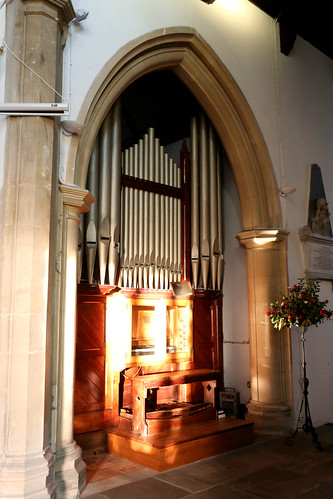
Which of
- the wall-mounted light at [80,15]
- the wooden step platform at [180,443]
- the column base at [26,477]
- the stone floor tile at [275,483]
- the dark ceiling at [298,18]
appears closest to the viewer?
the column base at [26,477]

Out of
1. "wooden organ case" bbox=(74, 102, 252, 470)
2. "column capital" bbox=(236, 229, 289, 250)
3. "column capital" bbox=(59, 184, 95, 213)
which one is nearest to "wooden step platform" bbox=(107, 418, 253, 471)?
"wooden organ case" bbox=(74, 102, 252, 470)

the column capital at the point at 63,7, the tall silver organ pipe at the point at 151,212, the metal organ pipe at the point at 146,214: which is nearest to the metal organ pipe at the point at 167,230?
the tall silver organ pipe at the point at 151,212

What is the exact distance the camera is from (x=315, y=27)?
7.65 metres

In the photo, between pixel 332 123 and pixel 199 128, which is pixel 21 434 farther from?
pixel 332 123

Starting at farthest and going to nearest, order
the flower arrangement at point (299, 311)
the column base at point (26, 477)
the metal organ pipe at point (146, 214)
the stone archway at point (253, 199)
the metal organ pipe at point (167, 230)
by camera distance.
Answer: the metal organ pipe at point (167, 230), the metal organ pipe at point (146, 214), the stone archway at point (253, 199), the flower arrangement at point (299, 311), the column base at point (26, 477)

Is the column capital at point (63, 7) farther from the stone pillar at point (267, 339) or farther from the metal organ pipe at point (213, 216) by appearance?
the stone pillar at point (267, 339)

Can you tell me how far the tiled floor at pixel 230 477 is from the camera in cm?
423

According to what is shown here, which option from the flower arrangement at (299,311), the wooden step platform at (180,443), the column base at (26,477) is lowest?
the wooden step platform at (180,443)

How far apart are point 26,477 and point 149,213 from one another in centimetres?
374

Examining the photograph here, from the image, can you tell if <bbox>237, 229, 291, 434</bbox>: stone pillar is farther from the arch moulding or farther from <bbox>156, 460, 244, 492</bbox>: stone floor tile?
<bbox>156, 460, 244, 492</bbox>: stone floor tile

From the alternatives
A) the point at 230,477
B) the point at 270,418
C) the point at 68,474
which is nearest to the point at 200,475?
the point at 230,477

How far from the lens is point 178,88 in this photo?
7785 millimetres

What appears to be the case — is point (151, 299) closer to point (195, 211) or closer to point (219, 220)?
point (195, 211)

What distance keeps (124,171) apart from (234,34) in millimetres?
2504
